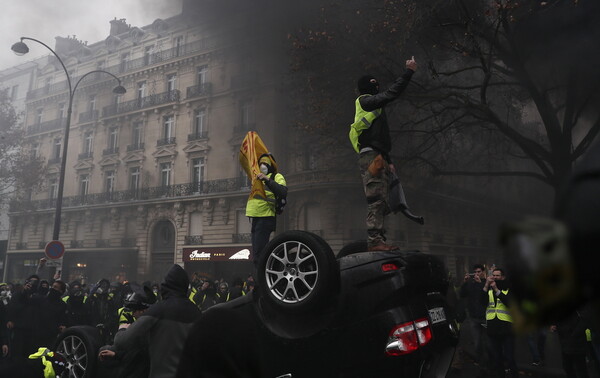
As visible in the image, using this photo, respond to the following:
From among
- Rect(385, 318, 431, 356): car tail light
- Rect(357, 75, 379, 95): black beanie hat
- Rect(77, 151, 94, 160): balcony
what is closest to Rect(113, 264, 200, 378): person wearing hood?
Rect(385, 318, 431, 356): car tail light

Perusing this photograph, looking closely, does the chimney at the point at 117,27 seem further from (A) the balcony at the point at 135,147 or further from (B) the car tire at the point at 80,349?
(B) the car tire at the point at 80,349

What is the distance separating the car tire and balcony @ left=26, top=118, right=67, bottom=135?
3619 centimetres

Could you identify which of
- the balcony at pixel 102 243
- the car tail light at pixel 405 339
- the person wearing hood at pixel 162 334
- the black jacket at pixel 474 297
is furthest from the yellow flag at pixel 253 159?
the balcony at pixel 102 243

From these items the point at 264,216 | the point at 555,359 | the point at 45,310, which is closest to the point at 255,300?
the point at 264,216

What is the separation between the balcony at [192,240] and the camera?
26.2 m

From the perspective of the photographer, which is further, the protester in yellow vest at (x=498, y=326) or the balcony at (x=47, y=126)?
the balcony at (x=47, y=126)

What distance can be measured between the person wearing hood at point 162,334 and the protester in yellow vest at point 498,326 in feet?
15.8

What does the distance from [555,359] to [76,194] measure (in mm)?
33232

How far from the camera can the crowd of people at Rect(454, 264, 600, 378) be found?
217 inches

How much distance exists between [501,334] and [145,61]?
3166 centimetres

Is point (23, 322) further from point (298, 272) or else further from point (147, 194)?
point (147, 194)

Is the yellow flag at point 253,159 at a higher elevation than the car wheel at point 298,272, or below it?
higher

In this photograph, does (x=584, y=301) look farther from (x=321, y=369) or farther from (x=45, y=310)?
(x=45, y=310)

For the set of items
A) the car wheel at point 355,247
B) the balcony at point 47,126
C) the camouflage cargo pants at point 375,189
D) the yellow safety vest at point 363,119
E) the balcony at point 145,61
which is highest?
the balcony at point 145,61
